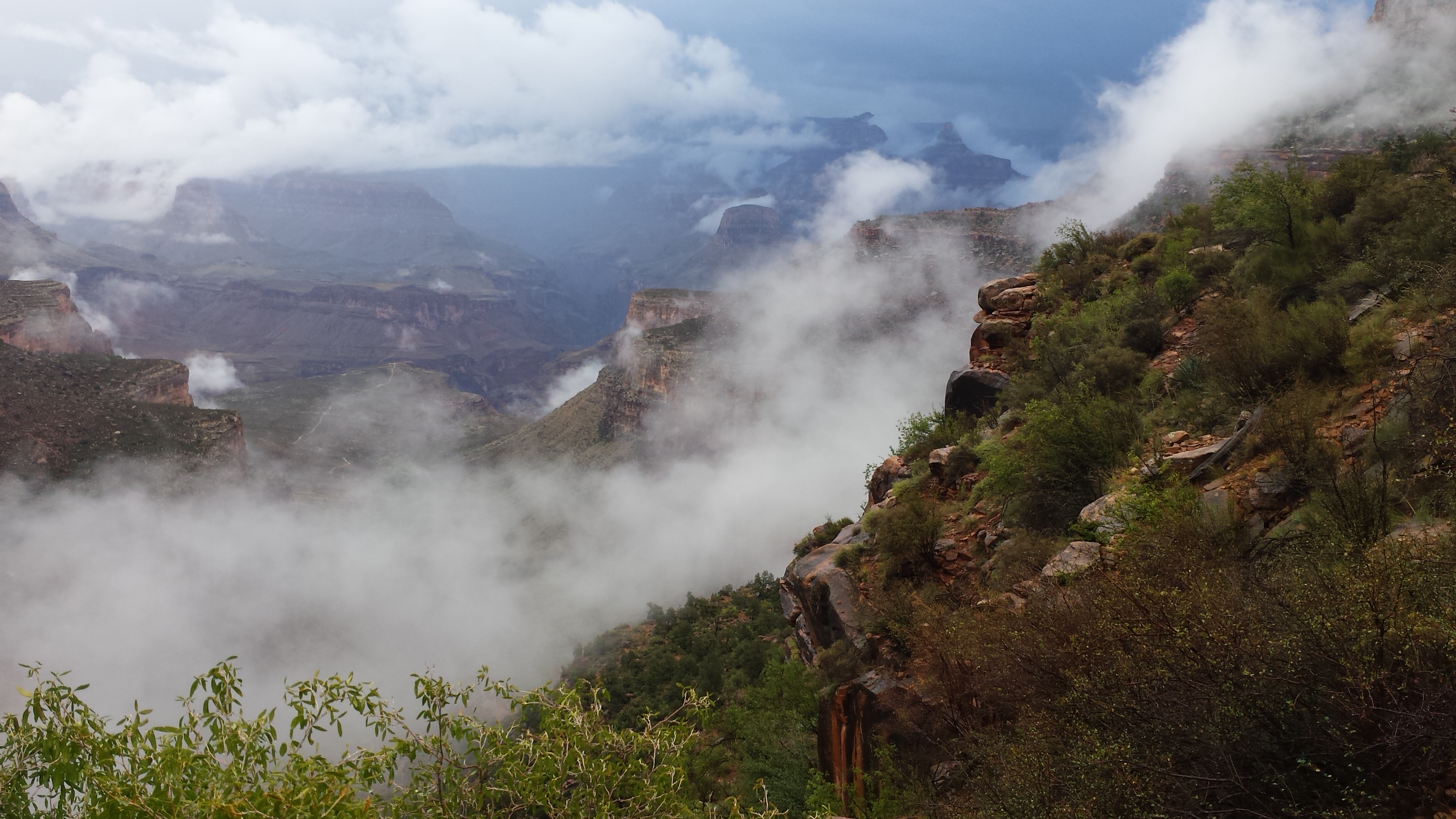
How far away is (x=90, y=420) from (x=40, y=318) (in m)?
38.3

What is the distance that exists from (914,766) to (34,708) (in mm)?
10031

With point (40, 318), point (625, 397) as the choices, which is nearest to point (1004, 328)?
point (625, 397)

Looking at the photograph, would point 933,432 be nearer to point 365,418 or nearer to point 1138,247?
point 1138,247

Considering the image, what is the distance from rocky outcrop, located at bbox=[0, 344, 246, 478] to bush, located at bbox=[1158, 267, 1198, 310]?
3409 inches

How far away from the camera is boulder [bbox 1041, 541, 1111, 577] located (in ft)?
30.9

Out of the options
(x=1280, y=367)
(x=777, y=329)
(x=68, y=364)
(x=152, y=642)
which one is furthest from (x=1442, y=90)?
(x=68, y=364)

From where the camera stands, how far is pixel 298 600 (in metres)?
74.0

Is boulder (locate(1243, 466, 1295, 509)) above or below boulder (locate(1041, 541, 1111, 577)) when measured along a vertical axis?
above

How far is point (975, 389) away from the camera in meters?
20.2

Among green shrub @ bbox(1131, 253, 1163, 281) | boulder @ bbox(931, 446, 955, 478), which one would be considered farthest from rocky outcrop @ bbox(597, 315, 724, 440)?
boulder @ bbox(931, 446, 955, 478)

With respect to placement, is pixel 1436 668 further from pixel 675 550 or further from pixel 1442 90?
pixel 675 550

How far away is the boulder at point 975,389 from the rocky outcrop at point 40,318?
323 feet

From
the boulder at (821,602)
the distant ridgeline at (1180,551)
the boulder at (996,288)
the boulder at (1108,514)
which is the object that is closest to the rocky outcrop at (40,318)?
the boulder at (821,602)

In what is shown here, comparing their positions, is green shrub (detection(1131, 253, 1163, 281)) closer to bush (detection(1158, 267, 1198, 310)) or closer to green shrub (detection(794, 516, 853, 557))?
bush (detection(1158, 267, 1198, 310))
